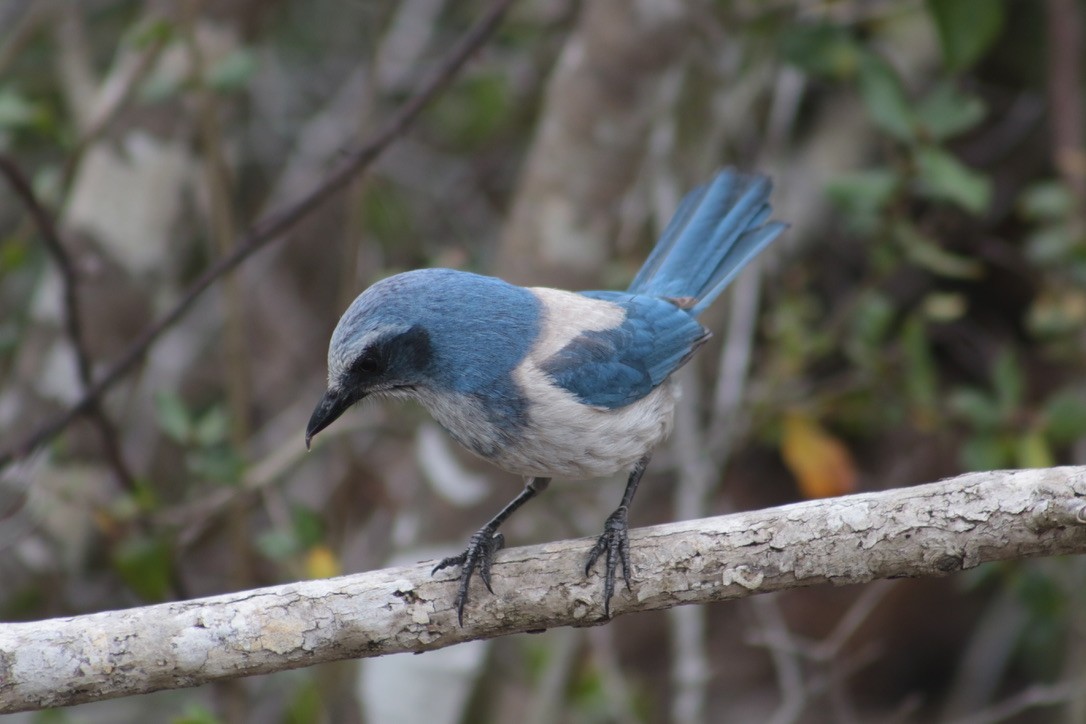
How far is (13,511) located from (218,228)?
1.35 metres

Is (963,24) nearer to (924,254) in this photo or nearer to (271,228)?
(924,254)

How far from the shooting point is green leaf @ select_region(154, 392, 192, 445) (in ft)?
13.6

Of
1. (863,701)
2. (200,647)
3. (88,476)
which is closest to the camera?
(200,647)

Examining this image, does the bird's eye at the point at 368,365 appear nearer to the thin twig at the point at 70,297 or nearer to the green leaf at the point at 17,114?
the thin twig at the point at 70,297

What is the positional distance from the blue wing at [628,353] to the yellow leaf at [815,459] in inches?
38.5

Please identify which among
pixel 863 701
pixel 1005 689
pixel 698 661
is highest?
pixel 698 661

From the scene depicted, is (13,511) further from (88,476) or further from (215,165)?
(215,165)

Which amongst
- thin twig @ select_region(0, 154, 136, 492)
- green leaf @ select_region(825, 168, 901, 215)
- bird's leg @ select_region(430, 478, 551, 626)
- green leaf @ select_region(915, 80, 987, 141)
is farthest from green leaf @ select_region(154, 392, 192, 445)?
green leaf @ select_region(915, 80, 987, 141)

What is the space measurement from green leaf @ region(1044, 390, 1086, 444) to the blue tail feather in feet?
3.95

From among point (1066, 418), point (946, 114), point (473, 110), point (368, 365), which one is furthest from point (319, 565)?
point (473, 110)

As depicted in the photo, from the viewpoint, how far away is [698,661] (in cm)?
480

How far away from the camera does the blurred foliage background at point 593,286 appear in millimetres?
4441

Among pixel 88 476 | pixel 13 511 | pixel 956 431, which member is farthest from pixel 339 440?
pixel 956 431

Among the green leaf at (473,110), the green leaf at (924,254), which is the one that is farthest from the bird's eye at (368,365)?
the green leaf at (473,110)
